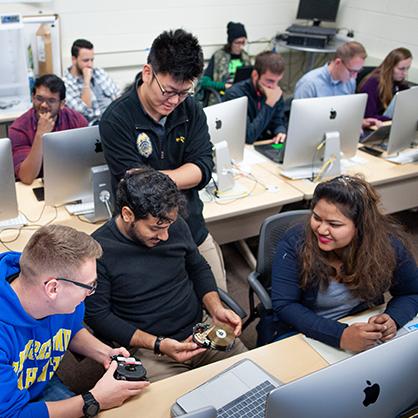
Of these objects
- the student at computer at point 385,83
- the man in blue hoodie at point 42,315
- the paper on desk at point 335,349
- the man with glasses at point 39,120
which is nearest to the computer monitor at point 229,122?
the man with glasses at point 39,120

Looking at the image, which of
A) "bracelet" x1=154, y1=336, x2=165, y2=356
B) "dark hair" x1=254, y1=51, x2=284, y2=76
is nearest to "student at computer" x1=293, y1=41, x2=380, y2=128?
"dark hair" x1=254, y1=51, x2=284, y2=76

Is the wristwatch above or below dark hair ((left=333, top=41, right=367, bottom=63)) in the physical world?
below

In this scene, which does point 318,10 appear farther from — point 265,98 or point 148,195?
point 148,195

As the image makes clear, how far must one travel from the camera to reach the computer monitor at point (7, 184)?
1.95 meters

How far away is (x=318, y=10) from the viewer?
5.49 m

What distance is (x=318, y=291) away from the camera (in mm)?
1768

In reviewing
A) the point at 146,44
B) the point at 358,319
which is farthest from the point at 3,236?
the point at 146,44

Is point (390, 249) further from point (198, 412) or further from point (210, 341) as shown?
point (198, 412)

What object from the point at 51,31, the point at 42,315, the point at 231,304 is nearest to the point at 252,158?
the point at 231,304

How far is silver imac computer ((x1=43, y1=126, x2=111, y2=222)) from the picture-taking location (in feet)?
6.91

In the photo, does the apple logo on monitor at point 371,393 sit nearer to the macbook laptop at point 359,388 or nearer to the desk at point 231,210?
the macbook laptop at point 359,388

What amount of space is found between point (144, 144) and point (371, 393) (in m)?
1.23

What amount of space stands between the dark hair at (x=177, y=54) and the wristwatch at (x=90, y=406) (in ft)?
3.60

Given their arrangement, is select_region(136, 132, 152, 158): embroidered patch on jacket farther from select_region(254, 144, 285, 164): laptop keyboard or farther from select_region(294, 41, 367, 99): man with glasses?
select_region(294, 41, 367, 99): man with glasses
